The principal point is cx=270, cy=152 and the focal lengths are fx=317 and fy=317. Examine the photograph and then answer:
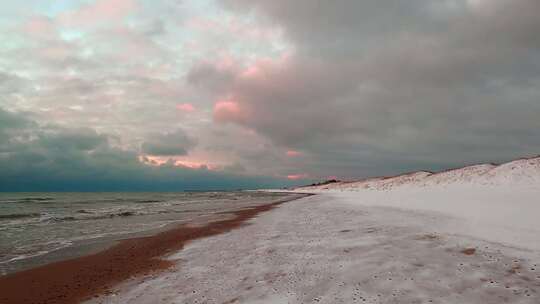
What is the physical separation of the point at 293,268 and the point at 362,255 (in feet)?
7.53

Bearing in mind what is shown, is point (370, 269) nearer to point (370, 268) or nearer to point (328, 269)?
point (370, 268)

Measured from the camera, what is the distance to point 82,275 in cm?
1145

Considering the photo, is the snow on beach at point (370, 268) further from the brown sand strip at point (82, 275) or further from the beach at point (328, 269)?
the brown sand strip at point (82, 275)

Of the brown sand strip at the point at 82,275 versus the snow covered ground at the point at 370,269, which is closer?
the snow covered ground at the point at 370,269

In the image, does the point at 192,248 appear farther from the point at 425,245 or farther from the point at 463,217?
the point at 463,217

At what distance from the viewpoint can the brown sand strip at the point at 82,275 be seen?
948 cm

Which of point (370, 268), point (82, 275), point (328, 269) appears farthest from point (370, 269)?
point (82, 275)

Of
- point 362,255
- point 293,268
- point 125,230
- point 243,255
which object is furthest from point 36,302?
point 125,230

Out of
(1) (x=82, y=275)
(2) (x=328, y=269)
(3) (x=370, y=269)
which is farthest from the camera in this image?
(1) (x=82, y=275)

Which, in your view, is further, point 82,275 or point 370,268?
point 82,275

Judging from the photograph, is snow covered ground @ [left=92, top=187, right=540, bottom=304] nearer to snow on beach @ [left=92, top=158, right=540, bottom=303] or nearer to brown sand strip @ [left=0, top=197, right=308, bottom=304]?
snow on beach @ [left=92, top=158, right=540, bottom=303]

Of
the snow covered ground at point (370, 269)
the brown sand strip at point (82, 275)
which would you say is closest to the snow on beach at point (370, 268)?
the snow covered ground at point (370, 269)

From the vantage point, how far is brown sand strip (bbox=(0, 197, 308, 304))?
9.48 m

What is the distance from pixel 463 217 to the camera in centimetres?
1598
